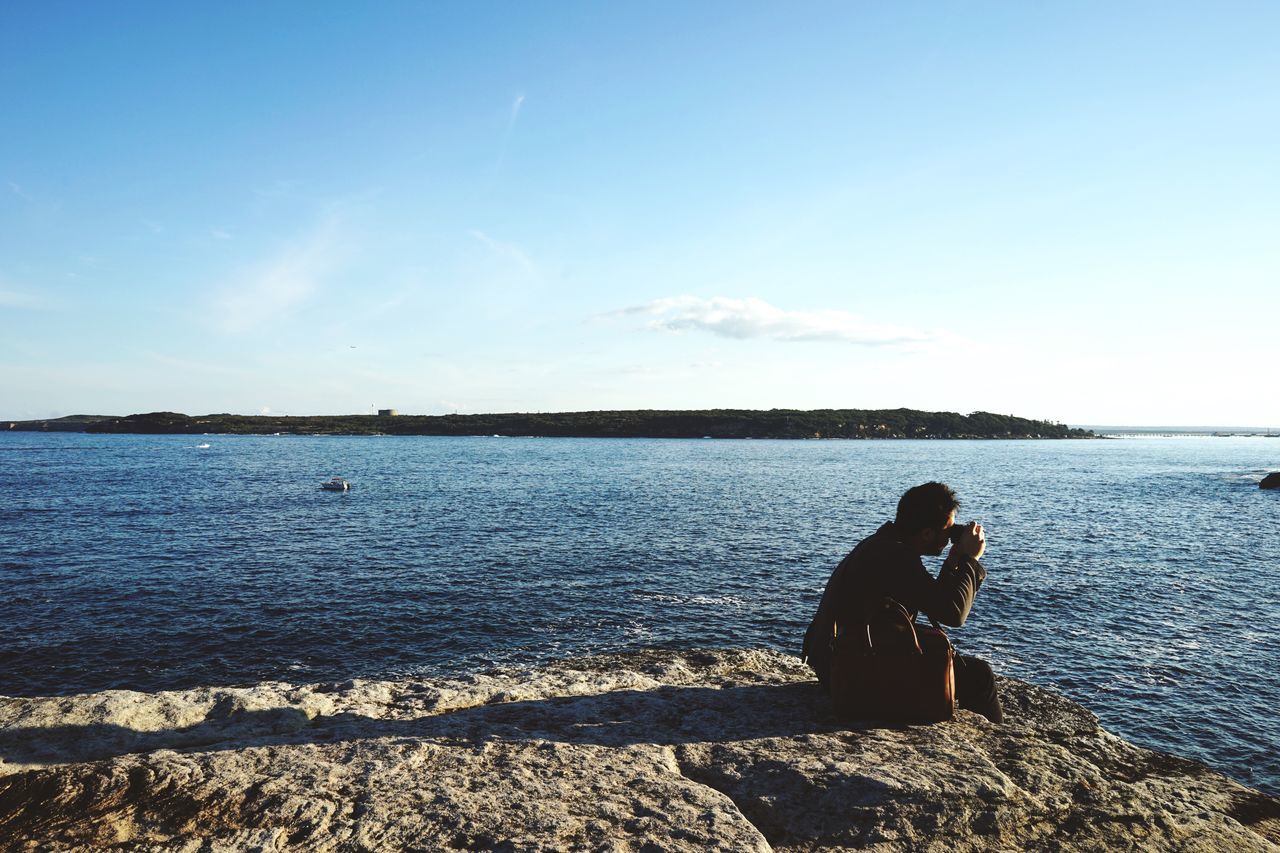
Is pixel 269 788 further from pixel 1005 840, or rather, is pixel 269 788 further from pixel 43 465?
pixel 43 465

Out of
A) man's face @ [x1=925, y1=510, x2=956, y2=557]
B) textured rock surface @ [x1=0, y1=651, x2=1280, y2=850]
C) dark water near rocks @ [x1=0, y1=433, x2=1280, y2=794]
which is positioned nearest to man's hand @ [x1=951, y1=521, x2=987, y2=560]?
man's face @ [x1=925, y1=510, x2=956, y2=557]

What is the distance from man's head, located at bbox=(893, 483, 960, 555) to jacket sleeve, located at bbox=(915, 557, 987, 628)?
0.27 m

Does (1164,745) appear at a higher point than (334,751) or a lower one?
lower

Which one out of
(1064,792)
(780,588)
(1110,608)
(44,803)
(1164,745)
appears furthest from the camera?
(780,588)

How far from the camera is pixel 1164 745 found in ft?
44.4

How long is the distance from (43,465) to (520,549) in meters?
92.8

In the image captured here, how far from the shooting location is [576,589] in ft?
84.6

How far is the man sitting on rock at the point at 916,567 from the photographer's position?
291 inches

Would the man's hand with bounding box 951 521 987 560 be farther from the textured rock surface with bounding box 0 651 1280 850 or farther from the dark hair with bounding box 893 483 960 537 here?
the textured rock surface with bounding box 0 651 1280 850

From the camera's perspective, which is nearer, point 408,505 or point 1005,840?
point 1005,840

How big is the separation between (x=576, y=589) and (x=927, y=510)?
1974cm

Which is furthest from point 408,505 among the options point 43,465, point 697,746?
point 43,465

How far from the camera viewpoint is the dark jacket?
7.38 metres

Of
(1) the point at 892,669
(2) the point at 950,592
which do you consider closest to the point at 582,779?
(1) the point at 892,669
